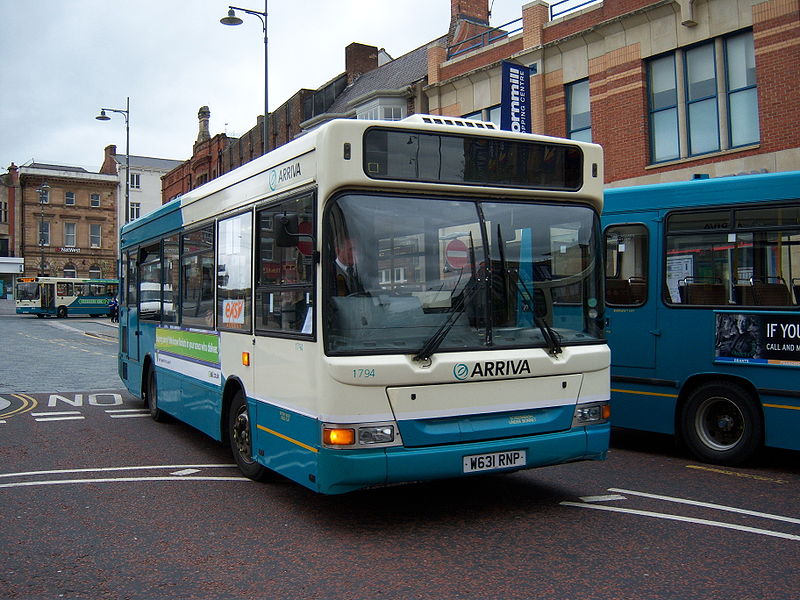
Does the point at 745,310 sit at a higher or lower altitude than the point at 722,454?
higher

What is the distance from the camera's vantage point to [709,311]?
26.3ft

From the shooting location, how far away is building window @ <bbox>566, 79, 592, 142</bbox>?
22.0 meters

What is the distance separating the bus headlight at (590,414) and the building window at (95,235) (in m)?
82.5

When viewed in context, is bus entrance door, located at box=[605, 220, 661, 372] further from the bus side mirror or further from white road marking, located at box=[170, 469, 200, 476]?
white road marking, located at box=[170, 469, 200, 476]

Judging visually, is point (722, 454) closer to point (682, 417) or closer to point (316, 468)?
point (682, 417)

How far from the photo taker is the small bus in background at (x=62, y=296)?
54969 mm

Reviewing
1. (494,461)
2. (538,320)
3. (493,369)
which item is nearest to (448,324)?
(493,369)

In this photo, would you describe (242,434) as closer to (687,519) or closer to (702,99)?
(687,519)

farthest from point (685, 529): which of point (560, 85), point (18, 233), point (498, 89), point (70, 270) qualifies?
point (18, 233)

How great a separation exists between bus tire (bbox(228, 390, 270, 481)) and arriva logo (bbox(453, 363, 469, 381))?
214 cm

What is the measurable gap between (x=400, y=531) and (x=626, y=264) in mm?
4349

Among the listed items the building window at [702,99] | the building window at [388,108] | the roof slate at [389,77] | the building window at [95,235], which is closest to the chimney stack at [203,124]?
the roof slate at [389,77]

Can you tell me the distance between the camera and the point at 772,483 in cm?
718

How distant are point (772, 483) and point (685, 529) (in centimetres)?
198
